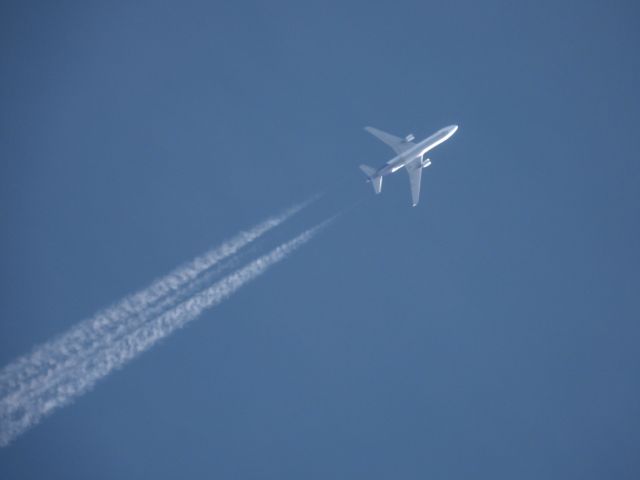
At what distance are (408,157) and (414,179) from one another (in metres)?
4.55

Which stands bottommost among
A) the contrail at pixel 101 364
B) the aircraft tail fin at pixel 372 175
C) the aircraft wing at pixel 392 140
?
the contrail at pixel 101 364

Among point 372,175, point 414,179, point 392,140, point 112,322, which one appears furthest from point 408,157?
point 112,322

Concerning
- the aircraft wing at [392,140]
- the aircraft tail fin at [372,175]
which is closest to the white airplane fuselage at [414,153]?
the aircraft tail fin at [372,175]

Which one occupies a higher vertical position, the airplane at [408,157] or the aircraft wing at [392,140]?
the aircraft wing at [392,140]

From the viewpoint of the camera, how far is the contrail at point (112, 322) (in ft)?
139

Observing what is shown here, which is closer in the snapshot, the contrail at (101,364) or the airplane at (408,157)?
the contrail at (101,364)

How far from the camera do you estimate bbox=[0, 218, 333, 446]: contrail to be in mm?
41906

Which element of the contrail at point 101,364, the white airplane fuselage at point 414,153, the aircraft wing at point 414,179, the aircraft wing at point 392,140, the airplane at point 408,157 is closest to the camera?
the contrail at point 101,364

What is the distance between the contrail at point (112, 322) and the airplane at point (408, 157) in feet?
36.5

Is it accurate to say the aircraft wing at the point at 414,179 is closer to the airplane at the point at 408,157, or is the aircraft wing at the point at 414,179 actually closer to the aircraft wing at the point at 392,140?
the airplane at the point at 408,157

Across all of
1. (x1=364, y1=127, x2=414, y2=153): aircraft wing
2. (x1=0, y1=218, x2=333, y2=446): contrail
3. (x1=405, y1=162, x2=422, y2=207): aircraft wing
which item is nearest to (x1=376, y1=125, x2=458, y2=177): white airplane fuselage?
(x1=364, y1=127, x2=414, y2=153): aircraft wing

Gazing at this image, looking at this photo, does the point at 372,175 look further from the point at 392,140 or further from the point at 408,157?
the point at 392,140

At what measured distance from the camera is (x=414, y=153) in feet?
162

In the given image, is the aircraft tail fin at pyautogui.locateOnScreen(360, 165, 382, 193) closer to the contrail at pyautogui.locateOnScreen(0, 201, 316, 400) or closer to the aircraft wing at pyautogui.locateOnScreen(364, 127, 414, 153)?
the aircraft wing at pyautogui.locateOnScreen(364, 127, 414, 153)
